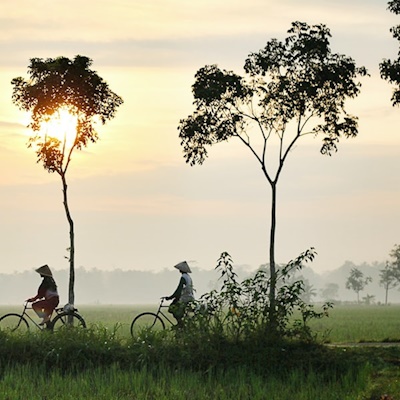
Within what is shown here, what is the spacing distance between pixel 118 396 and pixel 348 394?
4.77m

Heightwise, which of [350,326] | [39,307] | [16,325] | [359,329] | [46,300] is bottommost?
[16,325]

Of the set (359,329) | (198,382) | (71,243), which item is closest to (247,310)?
(198,382)

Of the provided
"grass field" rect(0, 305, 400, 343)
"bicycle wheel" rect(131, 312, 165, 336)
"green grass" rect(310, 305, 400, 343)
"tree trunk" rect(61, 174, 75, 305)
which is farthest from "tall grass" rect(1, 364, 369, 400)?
"tree trunk" rect(61, 174, 75, 305)

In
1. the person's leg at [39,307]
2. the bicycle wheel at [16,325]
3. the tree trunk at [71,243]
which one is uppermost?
the tree trunk at [71,243]

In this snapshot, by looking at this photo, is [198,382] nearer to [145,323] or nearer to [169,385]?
[169,385]

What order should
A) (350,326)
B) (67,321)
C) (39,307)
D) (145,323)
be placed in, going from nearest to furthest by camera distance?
(39,307)
(145,323)
(67,321)
(350,326)

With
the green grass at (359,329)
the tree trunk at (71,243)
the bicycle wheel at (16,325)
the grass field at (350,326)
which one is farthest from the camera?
the green grass at (359,329)

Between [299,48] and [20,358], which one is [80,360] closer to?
[20,358]

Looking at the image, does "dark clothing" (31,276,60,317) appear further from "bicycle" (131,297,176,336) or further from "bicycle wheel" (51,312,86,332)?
"bicycle" (131,297,176,336)

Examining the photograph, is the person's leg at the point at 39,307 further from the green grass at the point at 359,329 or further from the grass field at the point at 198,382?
the green grass at the point at 359,329

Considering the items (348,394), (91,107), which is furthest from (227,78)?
(348,394)

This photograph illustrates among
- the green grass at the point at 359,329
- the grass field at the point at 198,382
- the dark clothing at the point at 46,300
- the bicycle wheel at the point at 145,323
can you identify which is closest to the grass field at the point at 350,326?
the green grass at the point at 359,329

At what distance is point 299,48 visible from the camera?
94.2 feet

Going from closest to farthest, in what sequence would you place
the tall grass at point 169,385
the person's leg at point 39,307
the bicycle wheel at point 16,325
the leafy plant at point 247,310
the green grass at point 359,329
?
1. the tall grass at point 169,385
2. the leafy plant at point 247,310
3. the bicycle wheel at point 16,325
4. the person's leg at point 39,307
5. the green grass at point 359,329
